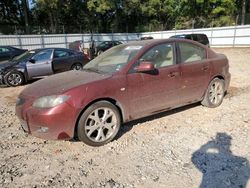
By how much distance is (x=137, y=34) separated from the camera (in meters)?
Answer: 35.0

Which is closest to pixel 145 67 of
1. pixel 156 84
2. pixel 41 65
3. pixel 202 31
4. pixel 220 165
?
pixel 156 84

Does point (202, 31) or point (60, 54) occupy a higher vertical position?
point (202, 31)

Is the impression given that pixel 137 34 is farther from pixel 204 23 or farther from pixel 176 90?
pixel 176 90

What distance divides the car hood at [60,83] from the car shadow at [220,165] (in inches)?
75.5

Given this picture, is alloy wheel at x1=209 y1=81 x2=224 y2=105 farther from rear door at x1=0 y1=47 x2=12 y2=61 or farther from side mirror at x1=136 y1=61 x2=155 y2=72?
rear door at x1=0 y1=47 x2=12 y2=61

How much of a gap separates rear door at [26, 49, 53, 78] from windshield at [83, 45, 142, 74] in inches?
198

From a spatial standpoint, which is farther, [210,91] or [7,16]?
[7,16]

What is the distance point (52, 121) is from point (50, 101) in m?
0.29

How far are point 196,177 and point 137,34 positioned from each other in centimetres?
3329

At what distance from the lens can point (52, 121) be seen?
356 cm

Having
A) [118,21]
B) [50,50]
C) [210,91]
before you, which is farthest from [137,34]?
[210,91]

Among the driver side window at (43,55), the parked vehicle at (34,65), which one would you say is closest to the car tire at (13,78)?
the parked vehicle at (34,65)

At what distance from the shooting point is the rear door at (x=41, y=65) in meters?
9.22

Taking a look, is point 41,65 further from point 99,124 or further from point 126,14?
point 126,14
